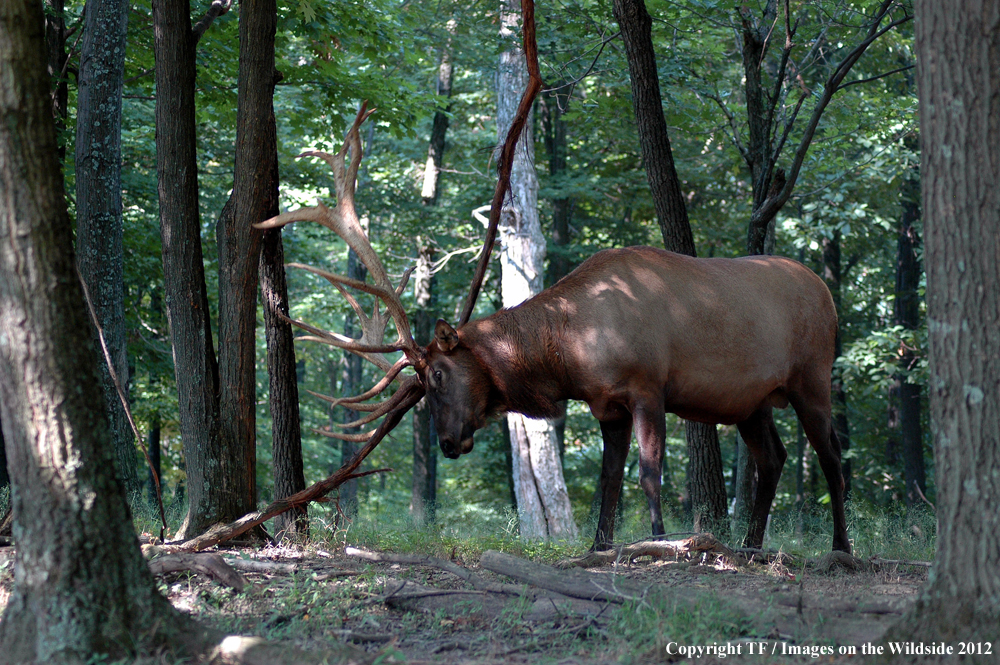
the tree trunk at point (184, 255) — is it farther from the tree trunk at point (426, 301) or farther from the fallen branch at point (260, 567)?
the tree trunk at point (426, 301)

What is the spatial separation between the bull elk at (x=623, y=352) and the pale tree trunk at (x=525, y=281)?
551 centimetres

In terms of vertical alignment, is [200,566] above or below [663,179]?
below

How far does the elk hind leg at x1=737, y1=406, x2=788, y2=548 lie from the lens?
7.23 m

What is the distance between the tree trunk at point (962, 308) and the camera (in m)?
3.36

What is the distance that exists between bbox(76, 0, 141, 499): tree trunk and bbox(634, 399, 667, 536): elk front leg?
557 cm

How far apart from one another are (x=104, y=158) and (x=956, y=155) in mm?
8157

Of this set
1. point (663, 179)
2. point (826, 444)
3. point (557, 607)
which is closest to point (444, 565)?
point (557, 607)

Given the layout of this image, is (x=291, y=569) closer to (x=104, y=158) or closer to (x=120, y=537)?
(x=120, y=537)

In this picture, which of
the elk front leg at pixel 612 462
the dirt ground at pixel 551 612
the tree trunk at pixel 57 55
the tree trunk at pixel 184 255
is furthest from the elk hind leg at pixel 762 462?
the tree trunk at pixel 57 55

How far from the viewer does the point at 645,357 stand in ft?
20.5

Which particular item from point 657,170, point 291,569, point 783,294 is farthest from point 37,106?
point 657,170

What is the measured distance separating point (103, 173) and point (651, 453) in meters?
6.47

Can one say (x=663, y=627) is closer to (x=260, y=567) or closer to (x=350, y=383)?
(x=260, y=567)

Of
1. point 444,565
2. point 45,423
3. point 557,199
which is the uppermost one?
point 557,199
